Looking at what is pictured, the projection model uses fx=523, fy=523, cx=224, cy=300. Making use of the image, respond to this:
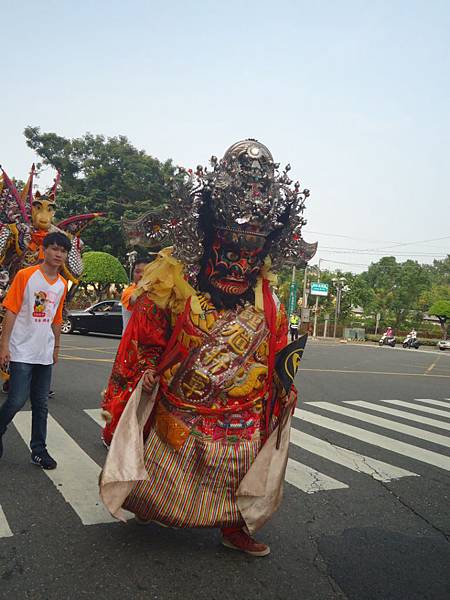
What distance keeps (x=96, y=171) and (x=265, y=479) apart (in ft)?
104

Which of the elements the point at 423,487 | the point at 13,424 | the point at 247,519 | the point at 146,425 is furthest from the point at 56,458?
the point at 423,487

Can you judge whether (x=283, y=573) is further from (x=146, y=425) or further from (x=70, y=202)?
(x=70, y=202)

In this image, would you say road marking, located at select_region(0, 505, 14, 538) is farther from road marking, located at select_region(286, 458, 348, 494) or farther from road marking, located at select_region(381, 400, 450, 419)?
road marking, located at select_region(381, 400, 450, 419)

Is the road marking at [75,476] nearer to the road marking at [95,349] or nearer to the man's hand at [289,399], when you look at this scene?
the man's hand at [289,399]

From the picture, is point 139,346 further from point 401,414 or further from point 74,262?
point 401,414

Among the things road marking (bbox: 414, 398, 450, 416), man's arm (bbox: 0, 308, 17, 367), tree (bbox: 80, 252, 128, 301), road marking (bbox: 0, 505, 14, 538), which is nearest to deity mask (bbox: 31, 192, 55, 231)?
man's arm (bbox: 0, 308, 17, 367)

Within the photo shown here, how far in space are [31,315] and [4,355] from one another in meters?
0.36

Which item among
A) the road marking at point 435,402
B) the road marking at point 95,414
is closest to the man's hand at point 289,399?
the road marking at point 95,414

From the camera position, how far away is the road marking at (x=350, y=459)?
16.0ft

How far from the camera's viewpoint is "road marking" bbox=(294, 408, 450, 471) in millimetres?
5527

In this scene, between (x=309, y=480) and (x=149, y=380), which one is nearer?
(x=149, y=380)

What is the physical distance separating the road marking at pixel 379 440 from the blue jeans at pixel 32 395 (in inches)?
146

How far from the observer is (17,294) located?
3988 millimetres

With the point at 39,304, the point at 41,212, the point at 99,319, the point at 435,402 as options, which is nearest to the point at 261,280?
the point at 39,304
